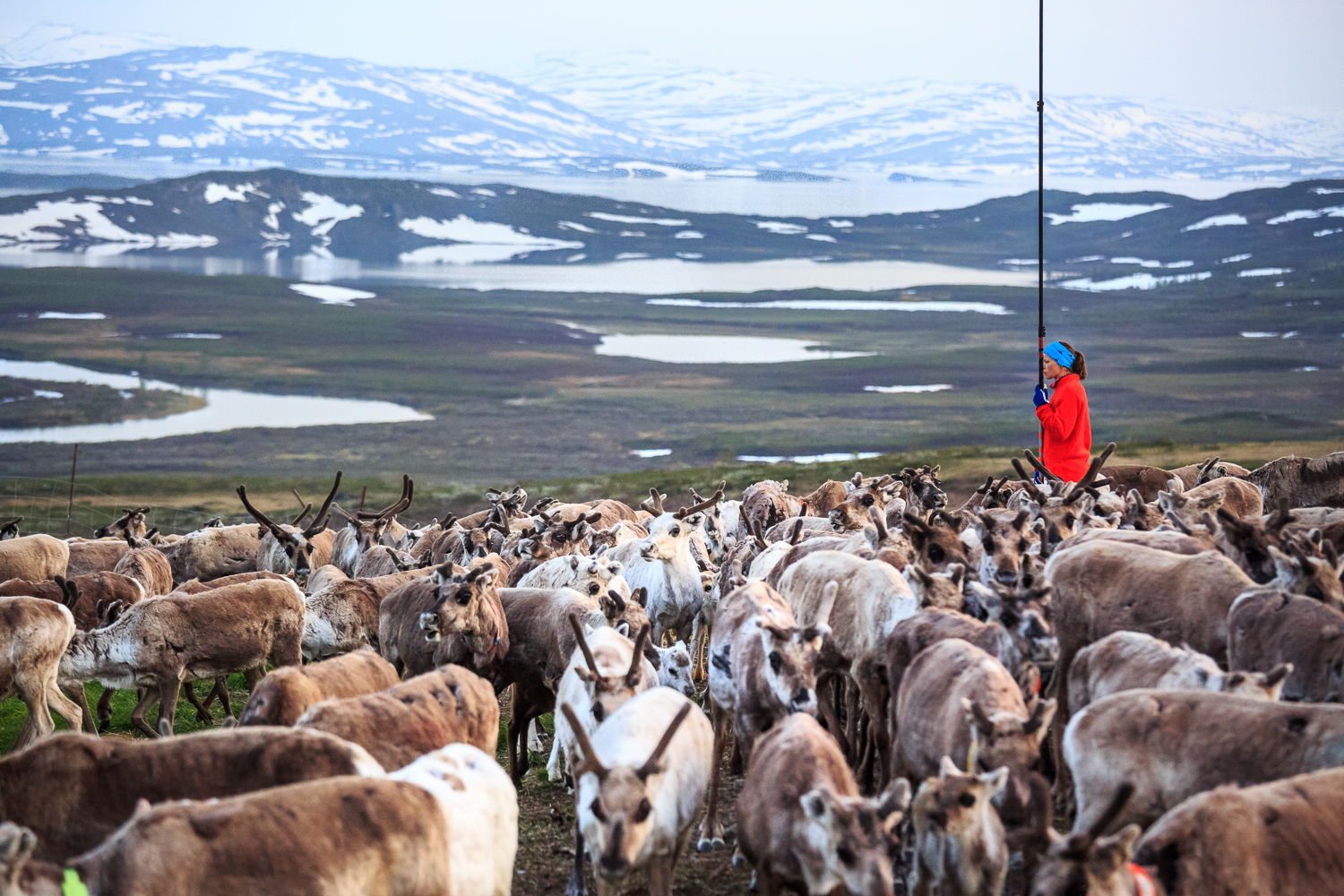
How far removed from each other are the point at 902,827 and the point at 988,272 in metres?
120

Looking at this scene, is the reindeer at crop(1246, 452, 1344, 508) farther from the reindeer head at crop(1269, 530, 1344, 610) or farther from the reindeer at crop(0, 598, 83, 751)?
the reindeer at crop(0, 598, 83, 751)

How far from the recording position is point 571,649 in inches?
440

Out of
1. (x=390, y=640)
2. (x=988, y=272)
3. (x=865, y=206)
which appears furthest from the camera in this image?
(x=865, y=206)

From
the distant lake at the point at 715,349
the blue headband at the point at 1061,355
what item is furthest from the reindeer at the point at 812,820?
the distant lake at the point at 715,349

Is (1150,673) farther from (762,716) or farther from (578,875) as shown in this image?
(578,875)

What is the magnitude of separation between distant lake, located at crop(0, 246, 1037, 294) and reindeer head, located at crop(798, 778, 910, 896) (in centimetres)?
11217

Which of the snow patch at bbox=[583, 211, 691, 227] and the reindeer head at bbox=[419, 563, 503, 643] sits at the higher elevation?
the snow patch at bbox=[583, 211, 691, 227]

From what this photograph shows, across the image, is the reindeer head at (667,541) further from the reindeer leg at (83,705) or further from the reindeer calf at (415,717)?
the reindeer leg at (83,705)

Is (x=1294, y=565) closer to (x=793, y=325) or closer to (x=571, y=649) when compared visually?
(x=571, y=649)

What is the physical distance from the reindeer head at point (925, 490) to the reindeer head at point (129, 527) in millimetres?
11661

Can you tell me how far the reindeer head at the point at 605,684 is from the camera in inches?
355

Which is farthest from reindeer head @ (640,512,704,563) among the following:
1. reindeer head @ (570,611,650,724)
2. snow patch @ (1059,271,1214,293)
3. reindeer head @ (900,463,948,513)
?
snow patch @ (1059,271,1214,293)

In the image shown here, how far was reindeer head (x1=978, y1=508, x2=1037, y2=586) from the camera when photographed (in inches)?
409

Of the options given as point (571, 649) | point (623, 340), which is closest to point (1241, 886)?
point (571, 649)
